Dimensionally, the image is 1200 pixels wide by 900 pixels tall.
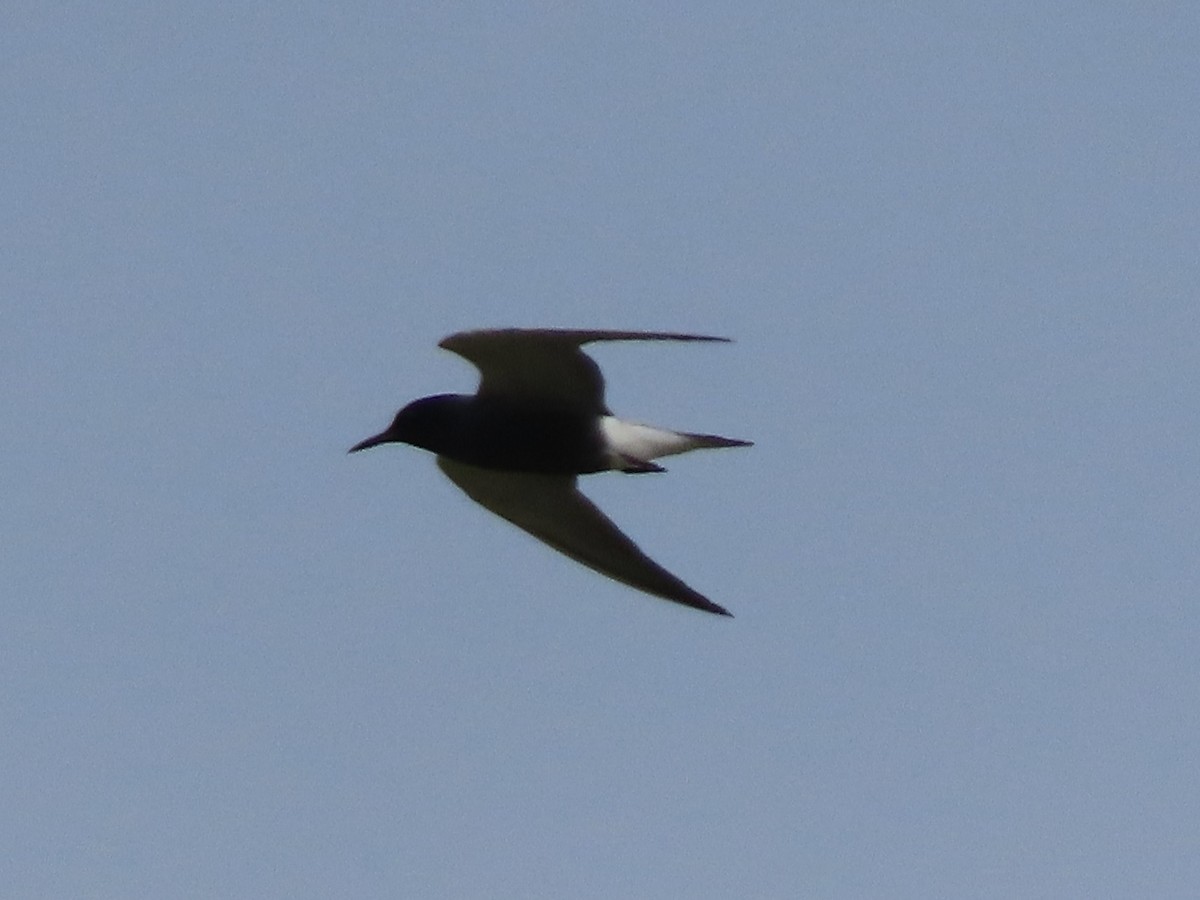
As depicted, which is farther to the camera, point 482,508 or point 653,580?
point 482,508

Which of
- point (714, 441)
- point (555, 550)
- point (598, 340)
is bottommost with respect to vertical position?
point (555, 550)

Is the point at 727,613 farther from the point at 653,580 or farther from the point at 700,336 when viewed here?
the point at 700,336

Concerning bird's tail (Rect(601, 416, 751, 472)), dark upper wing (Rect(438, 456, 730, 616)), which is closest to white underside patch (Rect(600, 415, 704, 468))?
bird's tail (Rect(601, 416, 751, 472))

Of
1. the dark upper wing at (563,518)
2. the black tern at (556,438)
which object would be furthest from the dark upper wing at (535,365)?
the dark upper wing at (563,518)

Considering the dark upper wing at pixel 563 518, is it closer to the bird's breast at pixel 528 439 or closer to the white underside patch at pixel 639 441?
the bird's breast at pixel 528 439

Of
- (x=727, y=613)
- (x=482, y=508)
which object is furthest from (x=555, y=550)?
(x=727, y=613)

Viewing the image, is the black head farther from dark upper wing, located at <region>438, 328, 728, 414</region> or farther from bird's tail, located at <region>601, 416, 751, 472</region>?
bird's tail, located at <region>601, 416, 751, 472</region>

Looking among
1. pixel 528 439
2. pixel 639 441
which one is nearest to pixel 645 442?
pixel 639 441
